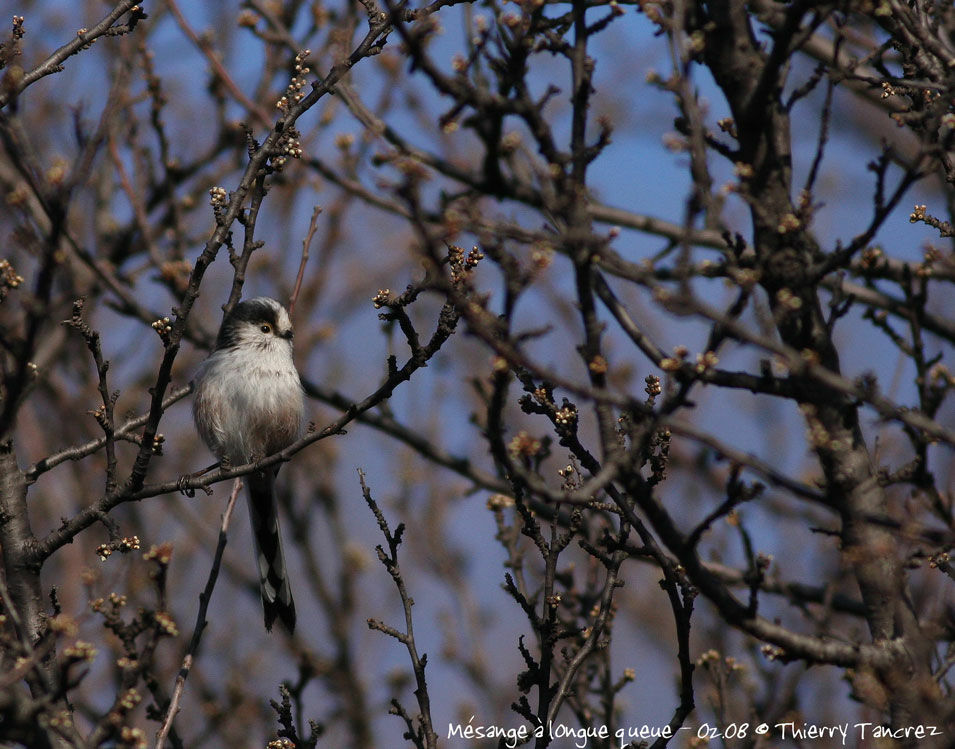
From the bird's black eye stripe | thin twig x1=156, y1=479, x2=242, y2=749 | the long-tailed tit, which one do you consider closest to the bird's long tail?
the long-tailed tit

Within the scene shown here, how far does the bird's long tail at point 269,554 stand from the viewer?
4824 mm

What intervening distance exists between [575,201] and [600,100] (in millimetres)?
6553

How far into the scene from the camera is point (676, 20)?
93.4 inches

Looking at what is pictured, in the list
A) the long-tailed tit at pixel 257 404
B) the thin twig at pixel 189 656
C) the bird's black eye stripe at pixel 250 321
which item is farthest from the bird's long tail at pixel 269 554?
the thin twig at pixel 189 656

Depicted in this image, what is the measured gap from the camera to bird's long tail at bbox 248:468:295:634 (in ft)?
15.8

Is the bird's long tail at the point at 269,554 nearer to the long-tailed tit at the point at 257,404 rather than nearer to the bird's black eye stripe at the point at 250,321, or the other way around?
the long-tailed tit at the point at 257,404

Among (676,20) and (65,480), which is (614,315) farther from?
(65,480)

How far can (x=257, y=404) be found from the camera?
5.23 m

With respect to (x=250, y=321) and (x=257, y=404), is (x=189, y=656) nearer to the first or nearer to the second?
(x=257, y=404)

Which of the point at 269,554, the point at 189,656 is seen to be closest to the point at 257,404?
the point at 269,554

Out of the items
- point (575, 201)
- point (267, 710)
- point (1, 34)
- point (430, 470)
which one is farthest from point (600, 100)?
point (575, 201)

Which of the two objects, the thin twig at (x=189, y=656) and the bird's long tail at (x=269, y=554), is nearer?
the thin twig at (x=189, y=656)

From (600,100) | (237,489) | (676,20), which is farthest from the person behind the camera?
(600,100)

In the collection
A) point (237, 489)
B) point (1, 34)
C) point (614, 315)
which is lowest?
point (614, 315)
